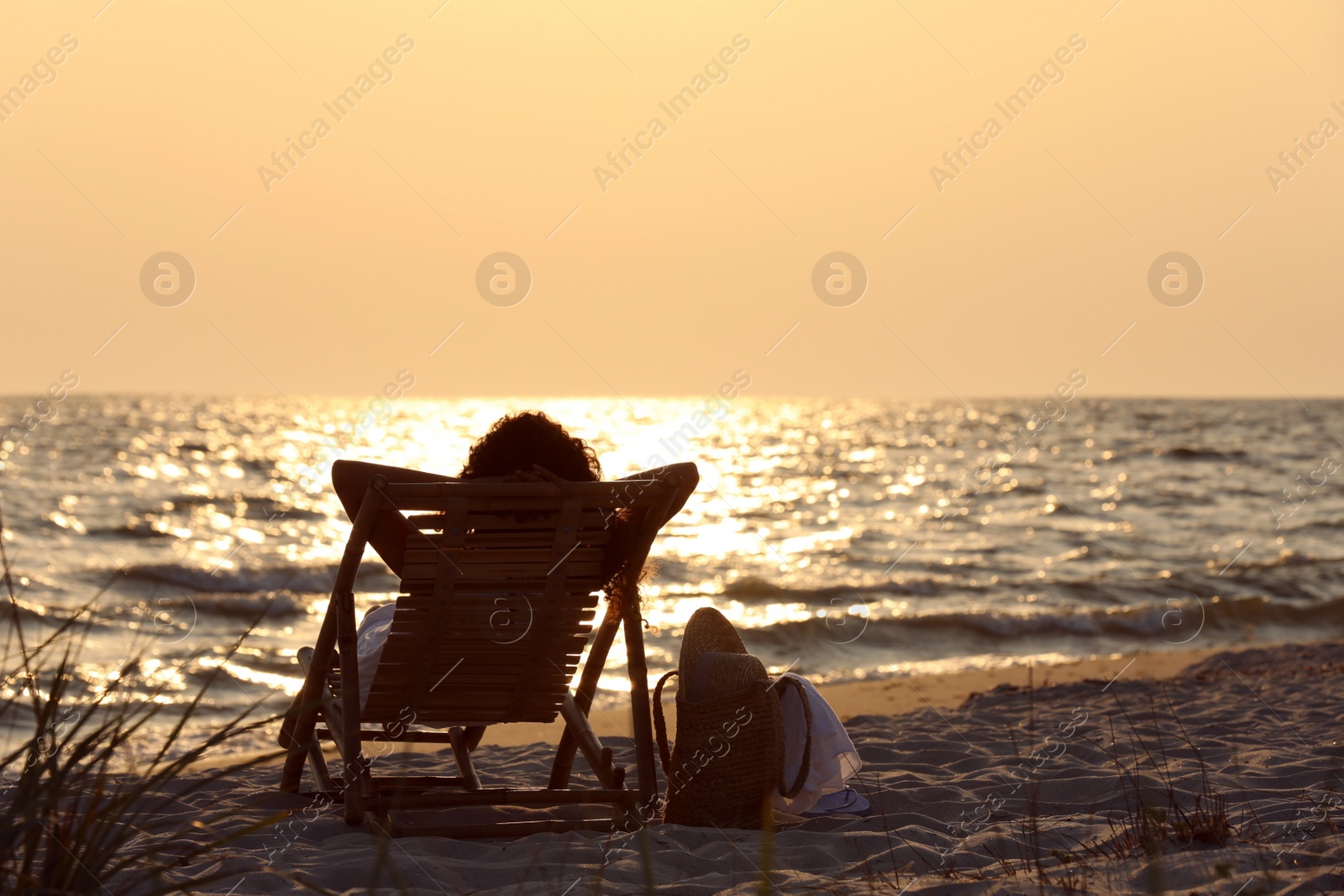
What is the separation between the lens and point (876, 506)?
2222 cm

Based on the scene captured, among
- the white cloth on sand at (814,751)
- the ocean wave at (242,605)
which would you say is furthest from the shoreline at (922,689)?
the ocean wave at (242,605)

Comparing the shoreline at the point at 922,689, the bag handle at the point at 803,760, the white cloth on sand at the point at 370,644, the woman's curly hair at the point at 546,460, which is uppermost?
the woman's curly hair at the point at 546,460

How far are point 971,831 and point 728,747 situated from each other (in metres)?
0.81

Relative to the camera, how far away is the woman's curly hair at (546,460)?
3.84 meters

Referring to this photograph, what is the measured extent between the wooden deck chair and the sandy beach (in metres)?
0.18

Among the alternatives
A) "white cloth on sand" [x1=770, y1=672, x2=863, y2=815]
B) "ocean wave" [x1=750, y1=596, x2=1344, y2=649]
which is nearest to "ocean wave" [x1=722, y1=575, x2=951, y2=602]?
"ocean wave" [x1=750, y1=596, x2=1344, y2=649]

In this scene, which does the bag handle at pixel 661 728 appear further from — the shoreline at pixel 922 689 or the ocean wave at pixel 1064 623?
the ocean wave at pixel 1064 623

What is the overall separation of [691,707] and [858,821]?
0.66m

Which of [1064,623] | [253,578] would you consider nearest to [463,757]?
[1064,623]

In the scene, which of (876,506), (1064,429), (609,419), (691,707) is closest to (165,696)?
(691,707)

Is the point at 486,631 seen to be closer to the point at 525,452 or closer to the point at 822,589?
the point at 525,452

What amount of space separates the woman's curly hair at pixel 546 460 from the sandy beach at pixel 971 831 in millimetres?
847

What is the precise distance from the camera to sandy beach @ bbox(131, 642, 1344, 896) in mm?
2742

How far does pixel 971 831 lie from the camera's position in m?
3.54
